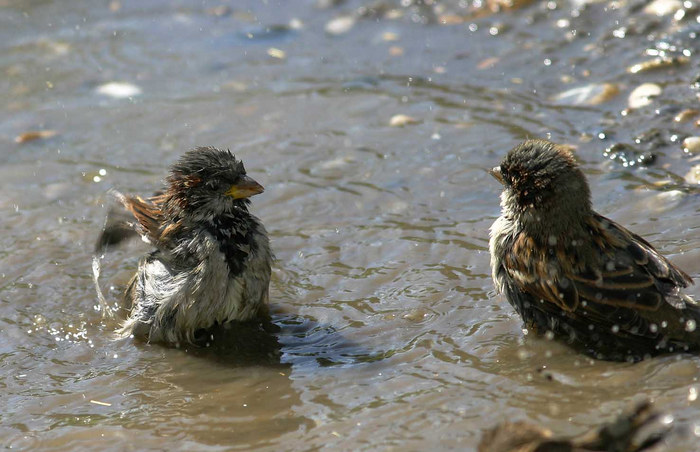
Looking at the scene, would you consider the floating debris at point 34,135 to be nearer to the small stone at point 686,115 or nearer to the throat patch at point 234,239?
the throat patch at point 234,239

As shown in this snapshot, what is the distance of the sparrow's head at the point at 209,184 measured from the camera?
5520mm

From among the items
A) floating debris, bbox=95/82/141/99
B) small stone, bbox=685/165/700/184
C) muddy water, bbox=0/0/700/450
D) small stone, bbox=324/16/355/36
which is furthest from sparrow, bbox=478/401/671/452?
small stone, bbox=324/16/355/36

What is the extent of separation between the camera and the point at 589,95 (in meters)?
7.88

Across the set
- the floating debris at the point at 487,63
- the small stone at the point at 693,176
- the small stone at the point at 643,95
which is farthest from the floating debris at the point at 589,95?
the small stone at the point at 693,176

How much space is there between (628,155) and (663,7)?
2.60 meters

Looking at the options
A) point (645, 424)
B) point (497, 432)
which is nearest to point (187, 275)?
point (497, 432)

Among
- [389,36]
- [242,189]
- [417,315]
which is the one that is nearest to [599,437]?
[417,315]

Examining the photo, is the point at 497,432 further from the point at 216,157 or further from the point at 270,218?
the point at 270,218

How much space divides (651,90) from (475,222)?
222cm

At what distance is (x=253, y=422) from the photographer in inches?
180

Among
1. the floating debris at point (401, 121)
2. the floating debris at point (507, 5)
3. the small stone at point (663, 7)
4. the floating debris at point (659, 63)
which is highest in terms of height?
the floating debris at point (507, 5)

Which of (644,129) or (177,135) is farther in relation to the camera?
(177,135)

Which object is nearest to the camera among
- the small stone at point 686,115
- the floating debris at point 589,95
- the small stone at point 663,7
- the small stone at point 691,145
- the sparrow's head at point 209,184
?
the sparrow's head at point 209,184

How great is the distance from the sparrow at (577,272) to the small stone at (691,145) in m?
2.02
